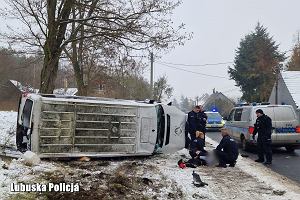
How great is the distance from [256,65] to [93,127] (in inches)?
1750

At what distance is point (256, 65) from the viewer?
52688 mm

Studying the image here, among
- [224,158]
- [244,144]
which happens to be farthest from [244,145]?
[224,158]

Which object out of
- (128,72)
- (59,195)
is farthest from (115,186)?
(128,72)

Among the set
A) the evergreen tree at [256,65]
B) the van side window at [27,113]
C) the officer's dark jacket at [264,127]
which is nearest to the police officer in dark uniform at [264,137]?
the officer's dark jacket at [264,127]

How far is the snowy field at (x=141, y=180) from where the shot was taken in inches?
289

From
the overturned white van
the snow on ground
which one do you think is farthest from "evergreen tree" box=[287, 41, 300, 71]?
the overturned white van

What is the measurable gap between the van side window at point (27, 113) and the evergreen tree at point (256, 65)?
140 ft

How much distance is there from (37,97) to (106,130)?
213cm

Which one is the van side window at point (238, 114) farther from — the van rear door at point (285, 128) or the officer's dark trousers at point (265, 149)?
the officer's dark trousers at point (265, 149)

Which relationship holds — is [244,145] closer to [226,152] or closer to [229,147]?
[226,152]

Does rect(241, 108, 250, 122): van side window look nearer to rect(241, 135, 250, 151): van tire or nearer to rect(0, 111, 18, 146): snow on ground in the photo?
rect(241, 135, 250, 151): van tire

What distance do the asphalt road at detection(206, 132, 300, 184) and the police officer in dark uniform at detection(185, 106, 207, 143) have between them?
2.12 m

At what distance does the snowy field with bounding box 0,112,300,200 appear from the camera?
24.1 feet

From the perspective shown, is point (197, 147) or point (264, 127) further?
point (264, 127)
